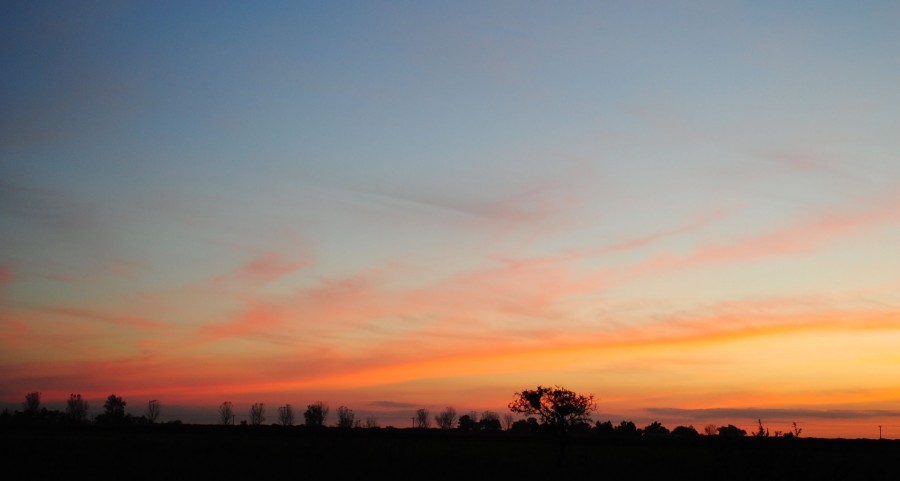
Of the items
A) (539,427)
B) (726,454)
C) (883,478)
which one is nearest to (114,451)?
(539,427)

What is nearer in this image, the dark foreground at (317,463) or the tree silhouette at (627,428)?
the dark foreground at (317,463)

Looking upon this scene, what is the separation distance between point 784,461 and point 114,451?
2441 inches

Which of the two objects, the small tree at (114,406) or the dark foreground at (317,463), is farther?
the small tree at (114,406)

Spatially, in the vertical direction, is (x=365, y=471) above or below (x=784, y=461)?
below

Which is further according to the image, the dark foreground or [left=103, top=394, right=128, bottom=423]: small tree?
[left=103, top=394, right=128, bottom=423]: small tree

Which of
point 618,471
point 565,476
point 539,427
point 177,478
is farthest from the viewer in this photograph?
point 539,427

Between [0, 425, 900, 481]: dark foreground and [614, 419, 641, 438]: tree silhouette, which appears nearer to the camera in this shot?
[0, 425, 900, 481]: dark foreground

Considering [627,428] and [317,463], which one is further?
[627,428]

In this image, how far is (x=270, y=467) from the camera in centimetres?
5472

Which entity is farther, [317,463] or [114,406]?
[114,406]

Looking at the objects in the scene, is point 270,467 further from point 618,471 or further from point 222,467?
point 618,471

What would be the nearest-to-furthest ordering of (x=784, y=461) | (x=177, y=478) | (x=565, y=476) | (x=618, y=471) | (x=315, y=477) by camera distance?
(x=784, y=461) < (x=177, y=478) < (x=315, y=477) < (x=565, y=476) < (x=618, y=471)

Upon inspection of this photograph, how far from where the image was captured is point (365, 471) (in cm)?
5300

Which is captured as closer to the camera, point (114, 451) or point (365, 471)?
point (365, 471)
